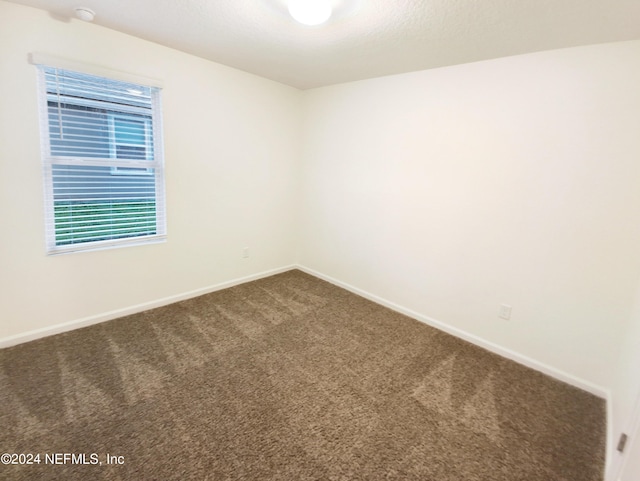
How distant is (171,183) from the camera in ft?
9.50

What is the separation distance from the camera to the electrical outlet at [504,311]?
2428 mm

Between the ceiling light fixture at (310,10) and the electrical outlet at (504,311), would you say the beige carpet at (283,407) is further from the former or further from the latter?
the ceiling light fixture at (310,10)

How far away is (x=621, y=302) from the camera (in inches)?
77.0

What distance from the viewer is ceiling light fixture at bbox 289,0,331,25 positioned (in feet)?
5.42

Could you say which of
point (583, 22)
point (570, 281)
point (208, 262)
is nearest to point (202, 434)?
point (208, 262)

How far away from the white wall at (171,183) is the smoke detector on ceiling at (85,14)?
0.47ft

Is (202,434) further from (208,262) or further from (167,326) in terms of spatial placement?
(208,262)

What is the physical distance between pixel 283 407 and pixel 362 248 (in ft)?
6.51

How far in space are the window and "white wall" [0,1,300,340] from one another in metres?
0.09

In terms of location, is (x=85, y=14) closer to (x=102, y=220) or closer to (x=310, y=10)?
(x=102, y=220)

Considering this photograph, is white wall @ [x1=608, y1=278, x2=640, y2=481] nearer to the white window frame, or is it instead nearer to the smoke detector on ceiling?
the white window frame

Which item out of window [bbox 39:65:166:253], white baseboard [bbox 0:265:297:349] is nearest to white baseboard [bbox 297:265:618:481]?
white baseboard [bbox 0:265:297:349]

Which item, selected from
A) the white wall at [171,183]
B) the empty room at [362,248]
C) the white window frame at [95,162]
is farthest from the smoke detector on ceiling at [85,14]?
the white window frame at [95,162]

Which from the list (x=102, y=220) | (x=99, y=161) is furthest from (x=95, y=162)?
(x=102, y=220)
